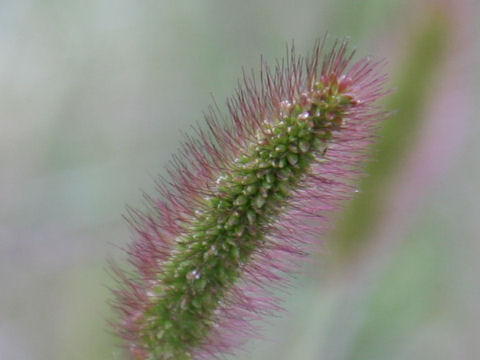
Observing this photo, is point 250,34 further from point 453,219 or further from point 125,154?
point 453,219

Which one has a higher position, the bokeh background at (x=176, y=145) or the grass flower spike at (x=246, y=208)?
the bokeh background at (x=176, y=145)

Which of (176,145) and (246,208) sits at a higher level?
(176,145)

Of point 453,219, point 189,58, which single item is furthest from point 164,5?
point 453,219

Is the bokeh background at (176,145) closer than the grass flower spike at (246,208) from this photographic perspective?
No

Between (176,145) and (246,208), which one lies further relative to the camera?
(176,145)
